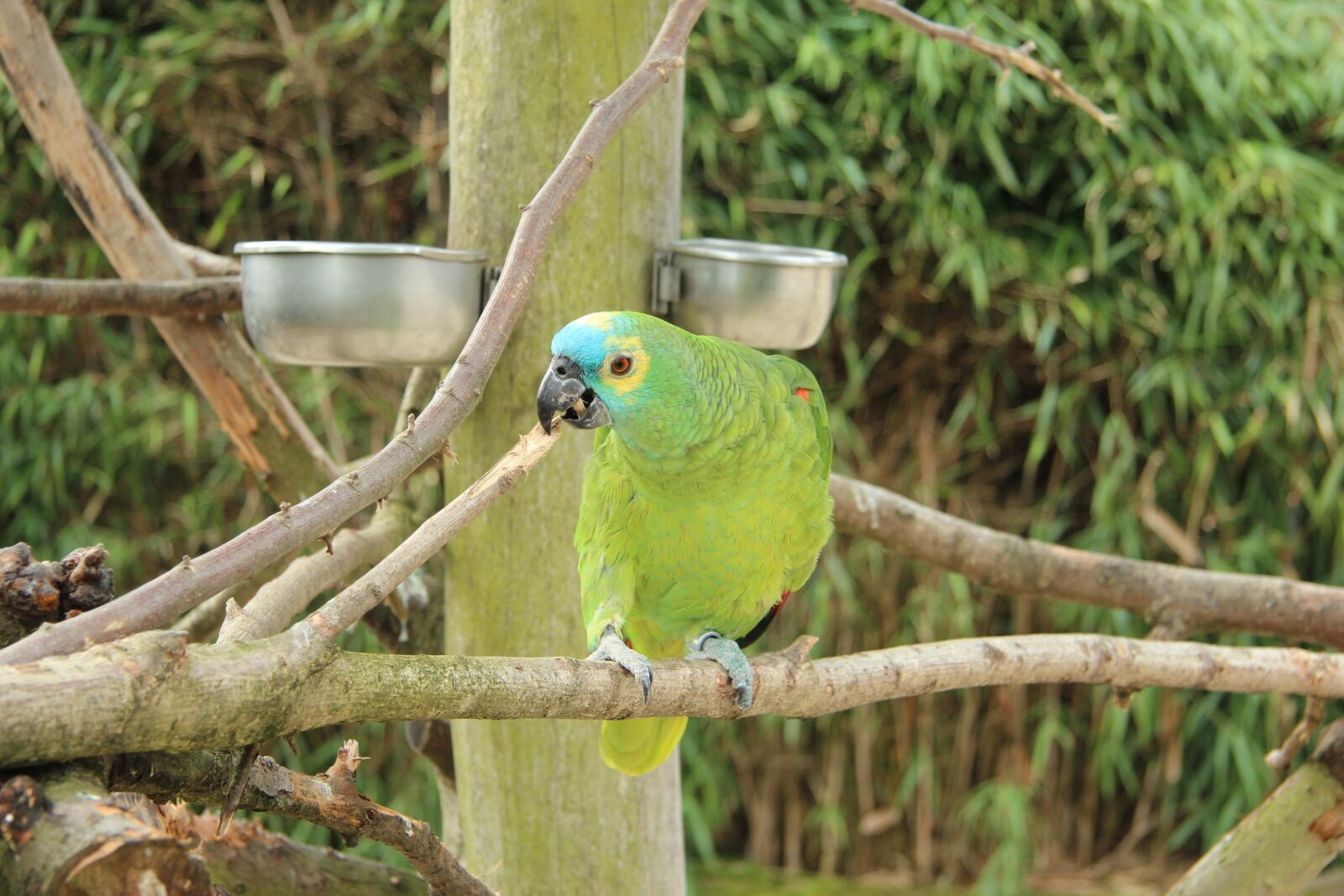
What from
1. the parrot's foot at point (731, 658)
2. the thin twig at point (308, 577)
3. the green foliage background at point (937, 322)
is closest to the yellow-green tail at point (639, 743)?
the parrot's foot at point (731, 658)

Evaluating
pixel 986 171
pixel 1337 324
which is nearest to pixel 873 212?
pixel 986 171

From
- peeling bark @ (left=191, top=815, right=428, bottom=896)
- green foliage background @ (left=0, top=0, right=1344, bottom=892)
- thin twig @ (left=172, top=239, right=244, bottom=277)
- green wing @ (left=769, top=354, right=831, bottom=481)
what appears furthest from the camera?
green foliage background @ (left=0, top=0, right=1344, bottom=892)

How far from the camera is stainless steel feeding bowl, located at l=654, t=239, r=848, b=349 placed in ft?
4.79

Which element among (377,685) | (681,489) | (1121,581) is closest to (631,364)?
(681,489)

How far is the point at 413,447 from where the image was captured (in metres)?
0.92

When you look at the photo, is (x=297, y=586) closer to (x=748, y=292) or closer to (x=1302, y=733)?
(x=748, y=292)

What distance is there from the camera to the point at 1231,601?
1.80m

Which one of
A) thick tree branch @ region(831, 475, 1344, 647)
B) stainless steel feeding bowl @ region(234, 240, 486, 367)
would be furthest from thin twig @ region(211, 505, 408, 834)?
thick tree branch @ region(831, 475, 1344, 647)

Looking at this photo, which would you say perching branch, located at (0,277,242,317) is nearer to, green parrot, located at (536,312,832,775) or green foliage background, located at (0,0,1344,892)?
green parrot, located at (536,312,832,775)

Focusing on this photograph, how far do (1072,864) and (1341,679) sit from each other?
184cm

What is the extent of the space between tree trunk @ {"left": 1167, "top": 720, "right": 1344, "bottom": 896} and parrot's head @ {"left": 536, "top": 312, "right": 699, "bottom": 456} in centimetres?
104

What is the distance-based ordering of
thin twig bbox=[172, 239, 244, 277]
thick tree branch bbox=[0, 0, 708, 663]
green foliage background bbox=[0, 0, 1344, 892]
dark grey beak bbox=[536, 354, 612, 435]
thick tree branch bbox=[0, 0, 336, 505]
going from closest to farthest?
thick tree branch bbox=[0, 0, 708, 663]
dark grey beak bbox=[536, 354, 612, 435]
thick tree branch bbox=[0, 0, 336, 505]
thin twig bbox=[172, 239, 244, 277]
green foliage background bbox=[0, 0, 1344, 892]

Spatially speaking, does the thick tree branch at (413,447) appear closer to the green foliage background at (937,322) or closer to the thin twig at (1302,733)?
the thin twig at (1302,733)

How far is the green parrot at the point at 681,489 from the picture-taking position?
4.10ft
